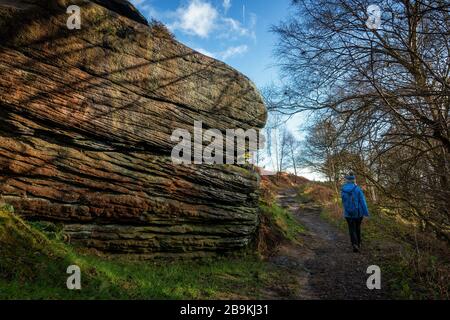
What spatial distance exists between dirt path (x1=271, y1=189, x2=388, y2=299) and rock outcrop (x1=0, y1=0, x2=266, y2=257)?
5.58 ft

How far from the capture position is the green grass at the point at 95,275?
14.6 ft

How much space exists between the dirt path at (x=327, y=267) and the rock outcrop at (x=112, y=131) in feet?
5.58

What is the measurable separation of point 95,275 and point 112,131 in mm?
3424

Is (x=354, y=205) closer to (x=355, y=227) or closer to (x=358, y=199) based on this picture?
(x=358, y=199)

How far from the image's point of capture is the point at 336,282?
6.13m

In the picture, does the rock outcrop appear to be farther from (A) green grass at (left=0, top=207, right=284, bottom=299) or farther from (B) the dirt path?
(B) the dirt path

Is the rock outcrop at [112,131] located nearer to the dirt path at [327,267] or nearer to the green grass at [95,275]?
the green grass at [95,275]

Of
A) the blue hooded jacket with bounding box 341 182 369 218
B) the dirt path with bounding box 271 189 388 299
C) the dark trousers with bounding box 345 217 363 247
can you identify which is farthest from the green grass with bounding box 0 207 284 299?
the blue hooded jacket with bounding box 341 182 369 218

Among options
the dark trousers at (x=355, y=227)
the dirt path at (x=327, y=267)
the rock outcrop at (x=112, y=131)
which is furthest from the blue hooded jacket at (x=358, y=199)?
the rock outcrop at (x=112, y=131)

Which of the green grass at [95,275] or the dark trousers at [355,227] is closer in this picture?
the green grass at [95,275]

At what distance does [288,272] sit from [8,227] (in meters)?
6.08
